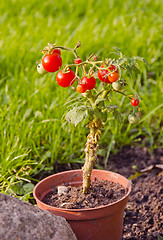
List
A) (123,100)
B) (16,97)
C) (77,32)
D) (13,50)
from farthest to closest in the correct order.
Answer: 1. (77,32)
2. (13,50)
3. (123,100)
4. (16,97)

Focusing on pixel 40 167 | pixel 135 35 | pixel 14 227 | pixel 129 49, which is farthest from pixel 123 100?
pixel 14 227

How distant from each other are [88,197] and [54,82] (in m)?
1.50

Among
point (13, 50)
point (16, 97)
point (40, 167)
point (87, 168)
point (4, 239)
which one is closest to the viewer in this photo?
point (4, 239)

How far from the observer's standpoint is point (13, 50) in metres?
3.34

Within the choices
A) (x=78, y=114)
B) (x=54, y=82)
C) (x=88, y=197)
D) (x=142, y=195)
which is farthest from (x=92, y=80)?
(x=54, y=82)

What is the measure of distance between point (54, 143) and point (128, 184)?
78 centimetres

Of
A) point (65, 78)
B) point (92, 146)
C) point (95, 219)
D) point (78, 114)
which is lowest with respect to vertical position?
point (95, 219)

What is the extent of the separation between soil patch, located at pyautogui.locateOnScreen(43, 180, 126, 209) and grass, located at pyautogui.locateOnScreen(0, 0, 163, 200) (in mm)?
381

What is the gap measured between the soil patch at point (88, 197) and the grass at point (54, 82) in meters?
0.38

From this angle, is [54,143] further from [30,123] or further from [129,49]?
[129,49]

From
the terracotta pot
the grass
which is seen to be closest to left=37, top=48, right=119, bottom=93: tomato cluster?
the terracotta pot

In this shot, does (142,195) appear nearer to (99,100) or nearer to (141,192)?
(141,192)

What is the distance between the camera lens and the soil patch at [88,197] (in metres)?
1.64

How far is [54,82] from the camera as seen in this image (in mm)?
2986
